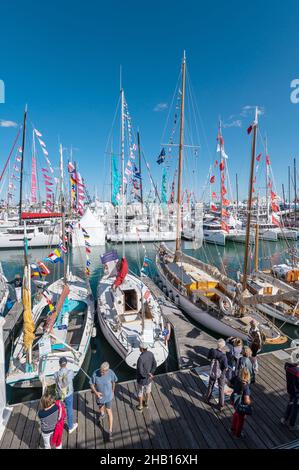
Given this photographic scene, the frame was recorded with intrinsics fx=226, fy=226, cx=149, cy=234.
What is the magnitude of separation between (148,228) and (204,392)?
4112 cm

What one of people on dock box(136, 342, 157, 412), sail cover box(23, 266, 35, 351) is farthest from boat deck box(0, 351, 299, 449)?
sail cover box(23, 266, 35, 351)

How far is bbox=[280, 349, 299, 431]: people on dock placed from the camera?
533 centimetres

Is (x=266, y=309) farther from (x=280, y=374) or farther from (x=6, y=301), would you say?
(x=6, y=301)

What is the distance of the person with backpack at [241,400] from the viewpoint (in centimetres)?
507

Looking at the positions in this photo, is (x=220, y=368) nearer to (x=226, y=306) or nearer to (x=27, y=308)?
(x=27, y=308)

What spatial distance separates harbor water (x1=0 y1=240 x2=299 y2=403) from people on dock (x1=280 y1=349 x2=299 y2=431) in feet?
17.4

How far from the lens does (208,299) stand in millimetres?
13484

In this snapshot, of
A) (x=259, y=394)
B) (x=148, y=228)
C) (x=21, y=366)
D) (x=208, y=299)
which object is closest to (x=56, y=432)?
(x=21, y=366)

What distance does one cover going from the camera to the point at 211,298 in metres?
14.4

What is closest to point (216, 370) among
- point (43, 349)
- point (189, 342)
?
point (189, 342)

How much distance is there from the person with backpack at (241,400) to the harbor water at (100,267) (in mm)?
4545

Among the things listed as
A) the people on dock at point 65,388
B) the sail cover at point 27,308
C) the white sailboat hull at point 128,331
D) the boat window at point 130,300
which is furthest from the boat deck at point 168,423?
the boat window at point 130,300

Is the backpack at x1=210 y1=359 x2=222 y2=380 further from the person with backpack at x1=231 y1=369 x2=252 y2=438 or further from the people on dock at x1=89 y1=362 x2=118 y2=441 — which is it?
the people on dock at x1=89 y1=362 x2=118 y2=441
